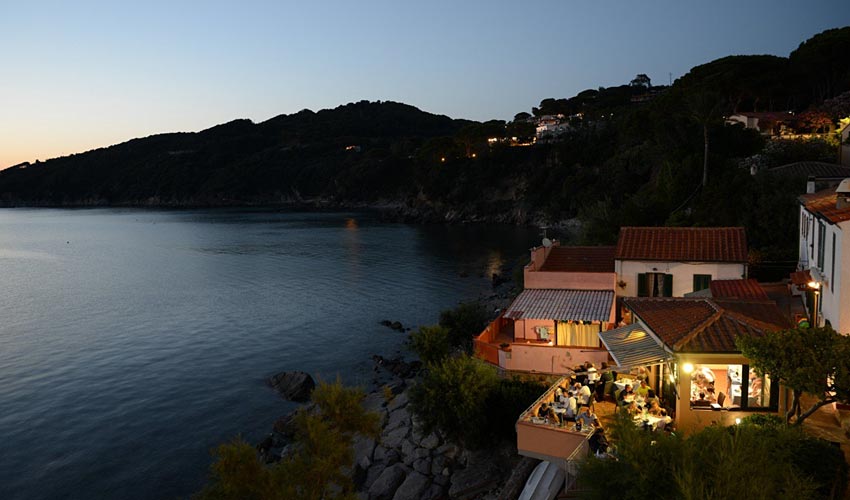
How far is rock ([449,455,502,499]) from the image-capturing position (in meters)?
17.0

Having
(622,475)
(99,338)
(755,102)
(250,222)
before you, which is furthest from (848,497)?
(250,222)

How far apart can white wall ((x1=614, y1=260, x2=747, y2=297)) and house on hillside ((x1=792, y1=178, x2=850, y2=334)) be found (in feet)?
10.4

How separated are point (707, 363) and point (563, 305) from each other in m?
8.98

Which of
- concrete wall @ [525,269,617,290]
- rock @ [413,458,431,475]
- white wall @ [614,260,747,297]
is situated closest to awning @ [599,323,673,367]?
concrete wall @ [525,269,617,290]

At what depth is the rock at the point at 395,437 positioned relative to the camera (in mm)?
21444

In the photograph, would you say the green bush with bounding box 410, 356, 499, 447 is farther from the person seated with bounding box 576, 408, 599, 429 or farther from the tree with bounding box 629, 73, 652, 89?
Result: the tree with bounding box 629, 73, 652, 89

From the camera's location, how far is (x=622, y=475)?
327 inches

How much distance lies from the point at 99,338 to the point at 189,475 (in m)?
24.3

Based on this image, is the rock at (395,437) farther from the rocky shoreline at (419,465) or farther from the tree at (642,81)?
the tree at (642,81)

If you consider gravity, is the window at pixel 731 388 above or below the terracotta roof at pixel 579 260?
below

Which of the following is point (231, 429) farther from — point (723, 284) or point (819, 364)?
point (819, 364)

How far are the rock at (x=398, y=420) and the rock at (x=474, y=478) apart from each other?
4.88m

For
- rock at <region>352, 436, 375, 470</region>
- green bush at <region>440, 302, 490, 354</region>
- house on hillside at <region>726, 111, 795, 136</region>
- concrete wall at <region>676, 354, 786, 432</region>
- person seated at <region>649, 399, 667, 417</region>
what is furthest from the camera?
house on hillside at <region>726, 111, 795, 136</region>

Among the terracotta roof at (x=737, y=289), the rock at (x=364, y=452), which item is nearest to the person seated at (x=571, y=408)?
the terracotta roof at (x=737, y=289)
